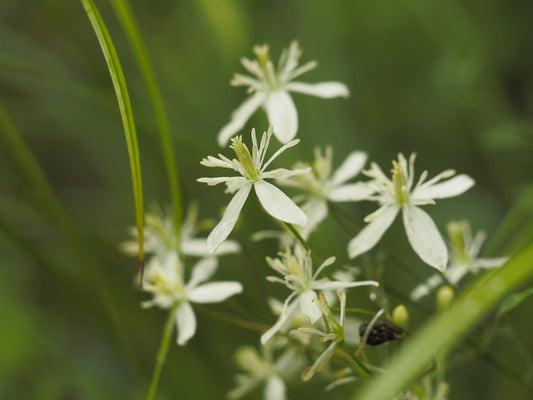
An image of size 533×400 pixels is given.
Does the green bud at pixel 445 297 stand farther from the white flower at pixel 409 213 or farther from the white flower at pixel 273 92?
the white flower at pixel 273 92

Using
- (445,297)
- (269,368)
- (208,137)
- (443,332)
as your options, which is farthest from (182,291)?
(208,137)

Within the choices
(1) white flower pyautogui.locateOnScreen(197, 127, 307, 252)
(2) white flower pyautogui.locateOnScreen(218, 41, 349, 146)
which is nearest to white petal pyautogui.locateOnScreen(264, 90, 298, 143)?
(2) white flower pyautogui.locateOnScreen(218, 41, 349, 146)

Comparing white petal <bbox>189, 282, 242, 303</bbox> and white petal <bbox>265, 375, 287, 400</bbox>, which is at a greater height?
white petal <bbox>189, 282, 242, 303</bbox>

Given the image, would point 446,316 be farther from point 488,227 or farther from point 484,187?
point 484,187

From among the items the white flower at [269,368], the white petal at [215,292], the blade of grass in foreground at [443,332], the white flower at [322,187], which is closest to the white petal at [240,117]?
the white flower at [322,187]

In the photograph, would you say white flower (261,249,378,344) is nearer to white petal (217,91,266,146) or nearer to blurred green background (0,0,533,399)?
white petal (217,91,266,146)

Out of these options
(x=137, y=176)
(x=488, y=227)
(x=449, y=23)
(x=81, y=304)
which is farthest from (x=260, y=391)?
(x=449, y=23)
